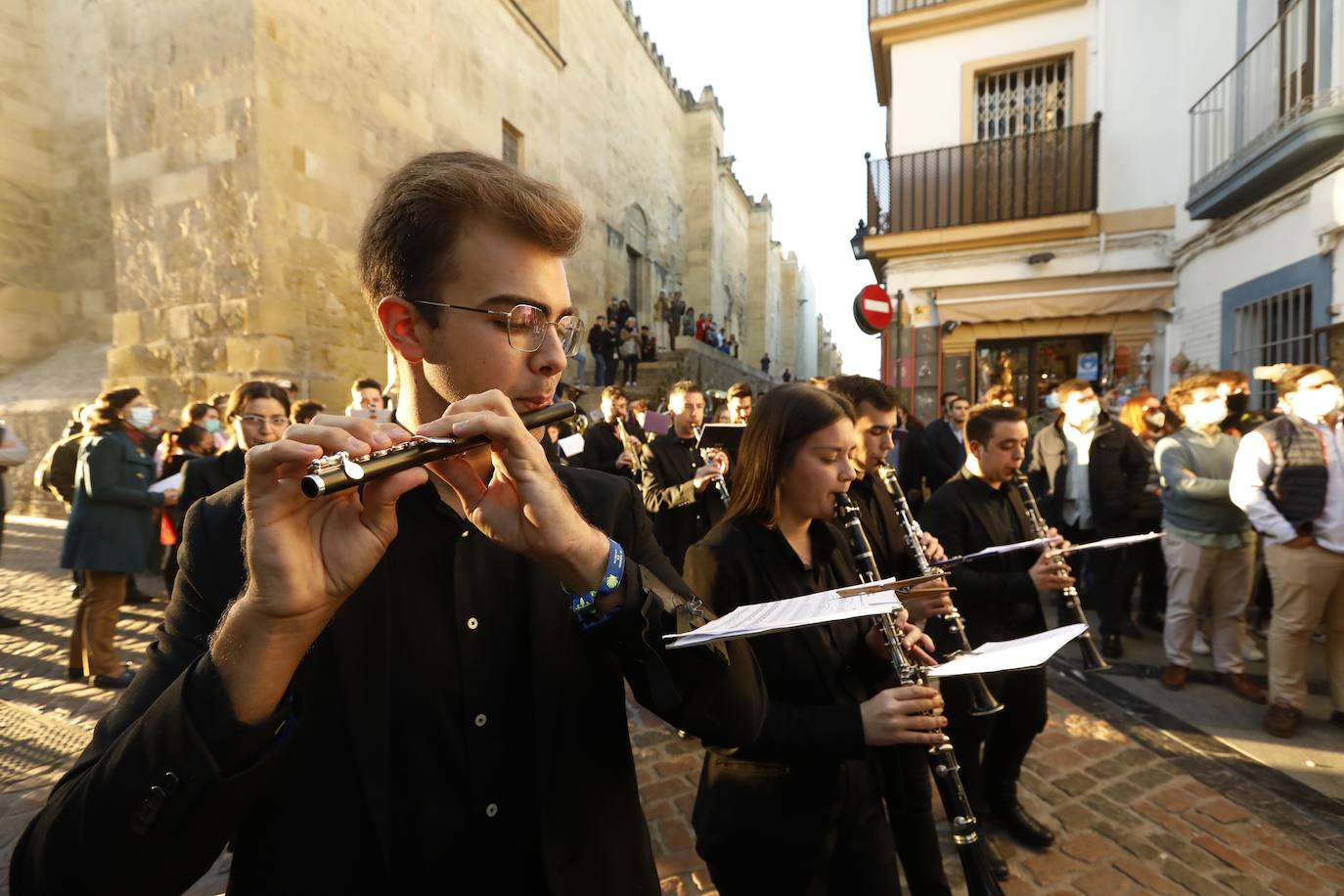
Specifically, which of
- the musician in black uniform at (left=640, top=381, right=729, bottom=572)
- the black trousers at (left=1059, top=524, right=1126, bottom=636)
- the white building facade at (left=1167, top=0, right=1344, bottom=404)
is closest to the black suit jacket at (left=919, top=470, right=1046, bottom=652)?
the musician in black uniform at (left=640, top=381, right=729, bottom=572)

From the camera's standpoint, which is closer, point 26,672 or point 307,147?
point 26,672

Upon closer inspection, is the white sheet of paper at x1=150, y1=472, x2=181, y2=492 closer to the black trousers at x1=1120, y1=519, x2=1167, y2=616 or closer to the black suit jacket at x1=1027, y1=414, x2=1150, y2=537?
the black suit jacket at x1=1027, y1=414, x2=1150, y2=537

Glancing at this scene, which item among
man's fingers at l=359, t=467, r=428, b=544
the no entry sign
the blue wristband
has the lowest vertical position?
the blue wristband

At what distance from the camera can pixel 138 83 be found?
1022 cm

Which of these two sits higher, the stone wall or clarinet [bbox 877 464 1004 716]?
the stone wall

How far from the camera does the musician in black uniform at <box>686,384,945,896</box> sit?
1.91 m

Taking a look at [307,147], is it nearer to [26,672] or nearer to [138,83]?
[138,83]

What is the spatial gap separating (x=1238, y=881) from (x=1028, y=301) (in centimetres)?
1076

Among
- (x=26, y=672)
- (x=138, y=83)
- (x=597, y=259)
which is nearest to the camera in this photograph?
(x=26, y=672)

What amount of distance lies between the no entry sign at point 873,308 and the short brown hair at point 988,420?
8.71m

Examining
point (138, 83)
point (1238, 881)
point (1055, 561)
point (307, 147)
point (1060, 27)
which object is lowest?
point (1238, 881)

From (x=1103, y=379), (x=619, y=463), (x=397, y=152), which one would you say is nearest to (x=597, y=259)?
(x=397, y=152)

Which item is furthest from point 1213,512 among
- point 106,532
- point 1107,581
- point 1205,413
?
point 106,532

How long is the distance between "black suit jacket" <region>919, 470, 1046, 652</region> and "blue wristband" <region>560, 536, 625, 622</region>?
7.68 feet
